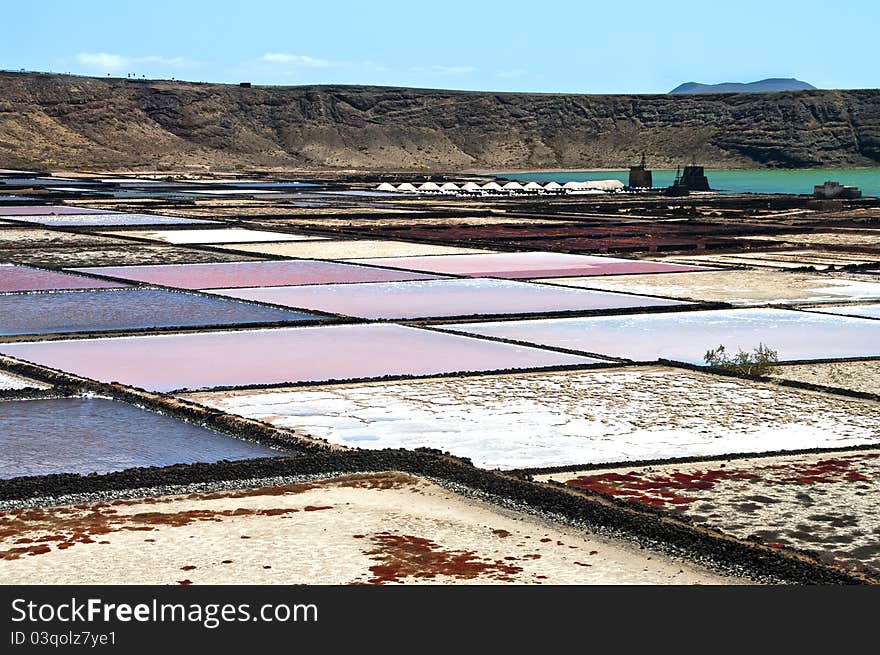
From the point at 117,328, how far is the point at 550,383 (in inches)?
228

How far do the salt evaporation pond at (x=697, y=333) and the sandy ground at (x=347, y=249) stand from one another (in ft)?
35.2

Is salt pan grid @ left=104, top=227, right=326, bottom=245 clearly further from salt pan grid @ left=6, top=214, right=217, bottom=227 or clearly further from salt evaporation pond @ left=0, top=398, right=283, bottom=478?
salt evaporation pond @ left=0, top=398, right=283, bottom=478

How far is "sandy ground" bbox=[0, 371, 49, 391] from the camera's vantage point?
1270cm

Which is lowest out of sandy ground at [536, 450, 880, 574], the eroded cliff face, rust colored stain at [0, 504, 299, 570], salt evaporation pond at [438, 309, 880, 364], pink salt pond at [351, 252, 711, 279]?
rust colored stain at [0, 504, 299, 570]

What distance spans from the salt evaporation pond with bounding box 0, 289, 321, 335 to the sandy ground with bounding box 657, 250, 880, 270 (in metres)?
11.2

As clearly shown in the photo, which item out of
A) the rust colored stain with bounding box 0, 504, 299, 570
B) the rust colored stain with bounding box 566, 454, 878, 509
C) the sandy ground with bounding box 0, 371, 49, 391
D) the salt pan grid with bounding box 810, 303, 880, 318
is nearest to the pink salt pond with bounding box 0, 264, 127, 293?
the sandy ground with bounding box 0, 371, 49, 391

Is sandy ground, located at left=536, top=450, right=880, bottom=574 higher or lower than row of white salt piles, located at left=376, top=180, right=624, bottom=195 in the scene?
lower

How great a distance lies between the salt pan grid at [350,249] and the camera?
29.0m

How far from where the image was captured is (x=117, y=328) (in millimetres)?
16984

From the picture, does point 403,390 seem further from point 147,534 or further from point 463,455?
point 147,534

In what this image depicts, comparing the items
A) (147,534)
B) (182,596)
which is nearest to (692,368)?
(147,534)

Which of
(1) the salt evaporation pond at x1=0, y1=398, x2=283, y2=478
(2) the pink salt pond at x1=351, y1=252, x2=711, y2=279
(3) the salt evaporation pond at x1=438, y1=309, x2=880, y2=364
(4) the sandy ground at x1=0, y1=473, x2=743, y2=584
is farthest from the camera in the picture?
(2) the pink salt pond at x1=351, y1=252, x2=711, y2=279

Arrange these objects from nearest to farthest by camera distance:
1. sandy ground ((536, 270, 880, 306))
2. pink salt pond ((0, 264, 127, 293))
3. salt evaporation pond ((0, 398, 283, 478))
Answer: salt evaporation pond ((0, 398, 283, 478)) → sandy ground ((536, 270, 880, 306)) → pink salt pond ((0, 264, 127, 293))

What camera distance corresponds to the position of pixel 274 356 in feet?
48.6
